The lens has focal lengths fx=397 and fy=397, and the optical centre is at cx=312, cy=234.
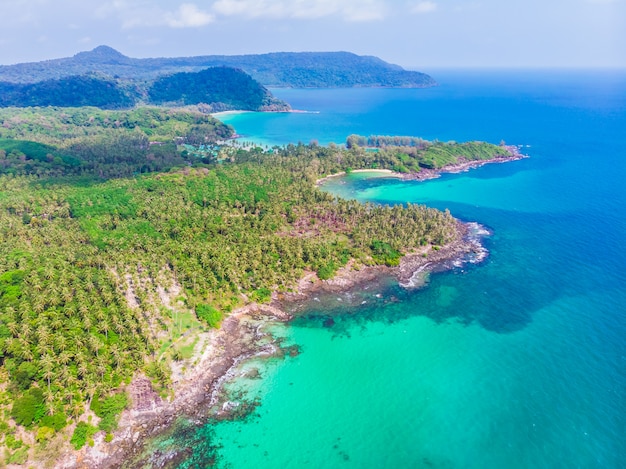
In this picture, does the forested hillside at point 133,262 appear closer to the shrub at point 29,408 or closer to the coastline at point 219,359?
the shrub at point 29,408

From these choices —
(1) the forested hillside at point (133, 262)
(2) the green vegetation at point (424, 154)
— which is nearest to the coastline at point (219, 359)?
(1) the forested hillside at point (133, 262)

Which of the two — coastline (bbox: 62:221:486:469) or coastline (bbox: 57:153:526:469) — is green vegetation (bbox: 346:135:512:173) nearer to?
coastline (bbox: 57:153:526:469)

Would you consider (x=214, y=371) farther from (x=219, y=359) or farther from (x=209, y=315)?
(x=209, y=315)

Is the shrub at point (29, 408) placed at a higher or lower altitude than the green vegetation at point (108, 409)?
higher

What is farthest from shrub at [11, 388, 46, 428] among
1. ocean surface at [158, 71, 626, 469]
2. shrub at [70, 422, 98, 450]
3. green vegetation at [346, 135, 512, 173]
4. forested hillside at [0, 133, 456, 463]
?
green vegetation at [346, 135, 512, 173]

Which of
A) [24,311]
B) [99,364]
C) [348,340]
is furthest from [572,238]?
[24,311]

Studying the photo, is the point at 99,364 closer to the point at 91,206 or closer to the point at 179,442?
the point at 179,442

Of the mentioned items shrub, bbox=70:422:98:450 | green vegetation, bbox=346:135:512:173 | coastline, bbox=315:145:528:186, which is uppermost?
green vegetation, bbox=346:135:512:173
